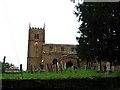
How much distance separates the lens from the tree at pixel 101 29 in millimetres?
30234

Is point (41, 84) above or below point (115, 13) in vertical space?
below

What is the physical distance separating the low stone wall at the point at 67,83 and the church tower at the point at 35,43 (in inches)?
2648

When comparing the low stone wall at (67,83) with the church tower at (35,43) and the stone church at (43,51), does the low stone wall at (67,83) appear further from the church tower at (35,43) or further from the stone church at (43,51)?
the church tower at (35,43)

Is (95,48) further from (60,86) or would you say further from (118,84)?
(60,86)

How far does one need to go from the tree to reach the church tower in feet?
192

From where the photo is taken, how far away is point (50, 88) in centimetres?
2228

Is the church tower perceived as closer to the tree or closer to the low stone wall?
the tree

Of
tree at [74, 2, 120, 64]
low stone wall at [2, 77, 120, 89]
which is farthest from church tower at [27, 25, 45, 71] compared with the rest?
low stone wall at [2, 77, 120, 89]

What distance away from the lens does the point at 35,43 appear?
306 feet

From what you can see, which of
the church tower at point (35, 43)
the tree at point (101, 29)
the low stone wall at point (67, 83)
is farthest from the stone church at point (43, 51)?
the low stone wall at point (67, 83)

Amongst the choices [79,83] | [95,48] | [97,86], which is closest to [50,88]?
[79,83]

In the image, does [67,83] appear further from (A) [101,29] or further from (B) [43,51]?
(B) [43,51]

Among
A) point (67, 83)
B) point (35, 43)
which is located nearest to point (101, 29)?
point (67, 83)

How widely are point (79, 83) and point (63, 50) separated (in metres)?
70.3
